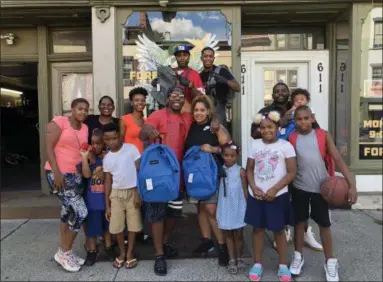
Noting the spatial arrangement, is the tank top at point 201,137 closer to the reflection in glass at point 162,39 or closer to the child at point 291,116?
the child at point 291,116

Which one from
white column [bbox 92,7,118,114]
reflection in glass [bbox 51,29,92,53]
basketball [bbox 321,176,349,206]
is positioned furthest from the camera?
reflection in glass [bbox 51,29,92,53]

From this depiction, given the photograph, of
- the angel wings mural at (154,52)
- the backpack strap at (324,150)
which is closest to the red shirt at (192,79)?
the backpack strap at (324,150)

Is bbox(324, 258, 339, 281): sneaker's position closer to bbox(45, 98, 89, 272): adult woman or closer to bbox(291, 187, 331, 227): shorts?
bbox(291, 187, 331, 227): shorts

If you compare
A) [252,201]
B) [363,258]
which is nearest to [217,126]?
[252,201]

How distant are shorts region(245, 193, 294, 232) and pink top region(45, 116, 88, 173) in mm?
1661

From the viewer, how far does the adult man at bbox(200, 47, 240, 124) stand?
164 inches

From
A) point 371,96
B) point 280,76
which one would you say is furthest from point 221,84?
point 371,96

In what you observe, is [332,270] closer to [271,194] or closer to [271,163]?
[271,194]

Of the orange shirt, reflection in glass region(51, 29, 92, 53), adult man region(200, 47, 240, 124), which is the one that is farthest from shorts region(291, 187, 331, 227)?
reflection in glass region(51, 29, 92, 53)

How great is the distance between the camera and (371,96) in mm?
5957

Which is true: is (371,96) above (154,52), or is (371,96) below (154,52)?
→ below

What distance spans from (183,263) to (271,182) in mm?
1251

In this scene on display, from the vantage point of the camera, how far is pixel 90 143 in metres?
3.82

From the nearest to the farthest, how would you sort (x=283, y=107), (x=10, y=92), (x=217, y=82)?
(x=283, y=107)
(x=217, y=82)
(x=10, y=92)
